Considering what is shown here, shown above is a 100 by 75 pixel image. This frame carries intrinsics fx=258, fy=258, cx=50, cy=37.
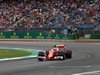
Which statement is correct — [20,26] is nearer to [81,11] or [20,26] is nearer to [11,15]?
[11,15]

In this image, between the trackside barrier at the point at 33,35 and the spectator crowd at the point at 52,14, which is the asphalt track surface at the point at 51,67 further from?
the spectator crowd at the point at 52,14

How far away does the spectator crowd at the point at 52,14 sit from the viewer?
42.6 meters

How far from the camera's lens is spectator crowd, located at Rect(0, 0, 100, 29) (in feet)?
140

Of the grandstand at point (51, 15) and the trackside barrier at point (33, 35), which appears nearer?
the trackside barrier at point (33, 35)

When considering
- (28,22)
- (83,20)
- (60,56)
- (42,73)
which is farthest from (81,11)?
(42,73)

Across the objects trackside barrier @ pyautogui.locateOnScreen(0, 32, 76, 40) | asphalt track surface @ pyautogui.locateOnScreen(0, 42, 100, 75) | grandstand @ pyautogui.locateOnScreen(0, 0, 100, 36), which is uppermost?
grandstand @ pyautogui.locateOnScreen(0, 0, 100, 36)

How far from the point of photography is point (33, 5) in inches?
1940

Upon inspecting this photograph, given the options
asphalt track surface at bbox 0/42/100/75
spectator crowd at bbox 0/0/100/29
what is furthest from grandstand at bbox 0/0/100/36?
asphalt track surface at bbox 0/42/100/75

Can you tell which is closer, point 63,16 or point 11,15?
point 63,16

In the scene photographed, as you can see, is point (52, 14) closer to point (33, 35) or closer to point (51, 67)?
point (33, 35)

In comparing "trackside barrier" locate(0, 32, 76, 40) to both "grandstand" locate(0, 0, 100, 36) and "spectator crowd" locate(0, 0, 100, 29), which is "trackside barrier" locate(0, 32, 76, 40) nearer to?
"grandstand" locate(0, 0, 100, 36)

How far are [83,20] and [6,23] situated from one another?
14.1 metres

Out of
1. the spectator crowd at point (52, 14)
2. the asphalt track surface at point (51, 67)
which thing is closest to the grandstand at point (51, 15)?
the spectator crowd at point (52, 14)

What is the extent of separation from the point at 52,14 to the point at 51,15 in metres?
0.25
